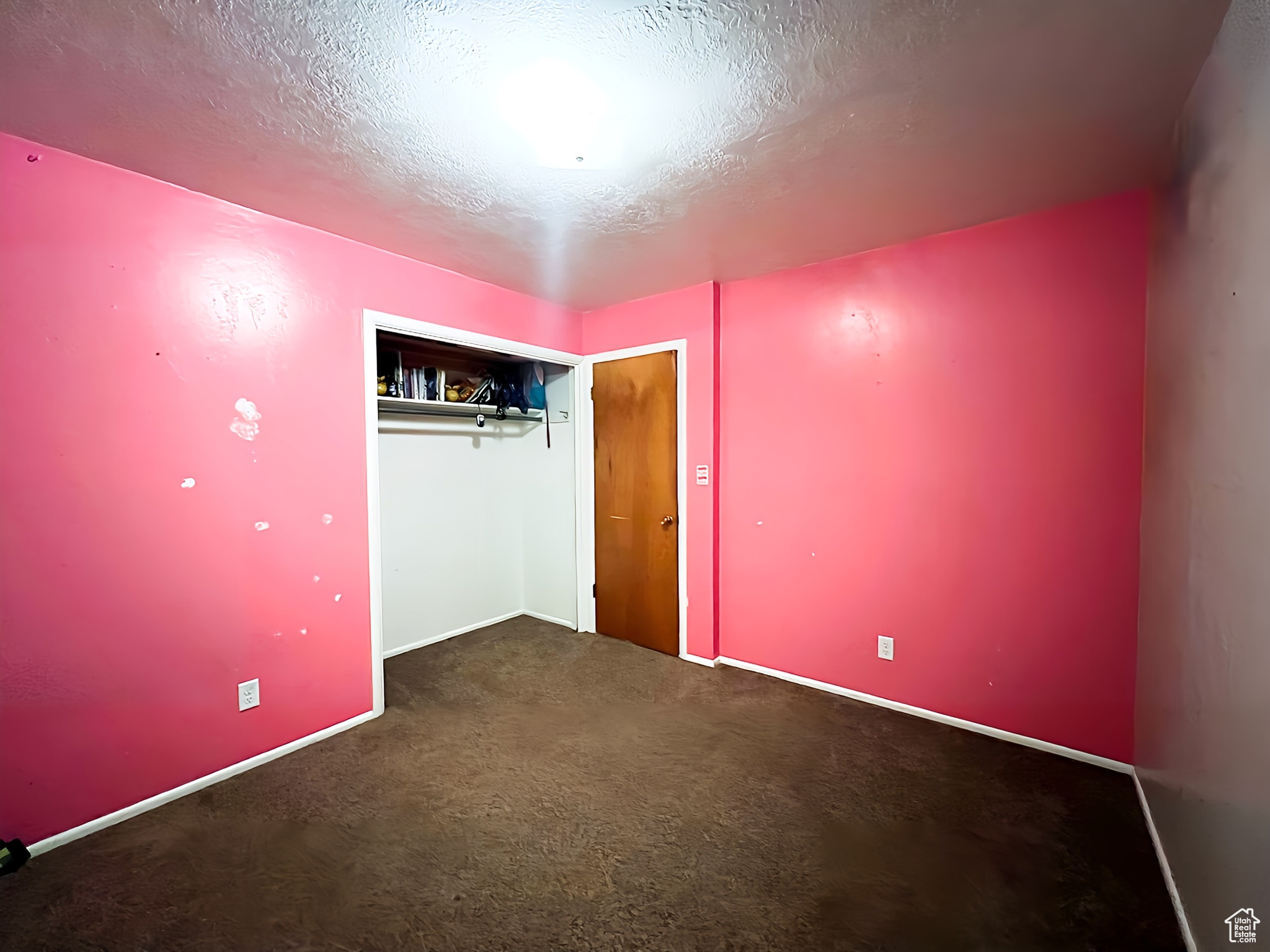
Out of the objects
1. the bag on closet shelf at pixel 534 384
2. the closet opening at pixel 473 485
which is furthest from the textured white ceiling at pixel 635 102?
the bag on closet shelf at pixel 534 384

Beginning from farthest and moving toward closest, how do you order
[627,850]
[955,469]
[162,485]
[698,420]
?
[698,420], [955,469], [162,485], [627,850]

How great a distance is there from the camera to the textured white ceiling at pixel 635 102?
4.14ft

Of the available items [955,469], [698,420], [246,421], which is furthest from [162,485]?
[955,469]

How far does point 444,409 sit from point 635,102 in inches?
103

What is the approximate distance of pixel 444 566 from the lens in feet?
12.8

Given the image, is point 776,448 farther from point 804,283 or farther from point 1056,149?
point 1056,149

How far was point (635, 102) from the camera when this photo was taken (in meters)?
1.57

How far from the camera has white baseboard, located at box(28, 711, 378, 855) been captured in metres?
1.82

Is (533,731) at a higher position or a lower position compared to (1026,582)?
lower

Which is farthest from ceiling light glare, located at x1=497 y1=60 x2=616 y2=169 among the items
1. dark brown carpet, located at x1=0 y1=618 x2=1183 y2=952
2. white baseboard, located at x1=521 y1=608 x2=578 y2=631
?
white baseboard, located at x1=521 y1=608 x2=578 y2=631

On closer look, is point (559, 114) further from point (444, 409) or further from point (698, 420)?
point (444, 409)

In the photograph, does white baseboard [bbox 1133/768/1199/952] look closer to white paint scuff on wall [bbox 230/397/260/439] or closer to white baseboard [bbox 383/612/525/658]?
white paint scuff on wall [bbox 230/397/260/439]

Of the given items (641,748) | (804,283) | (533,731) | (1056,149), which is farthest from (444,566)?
(1056,149)

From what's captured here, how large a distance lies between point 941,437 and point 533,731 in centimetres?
243
